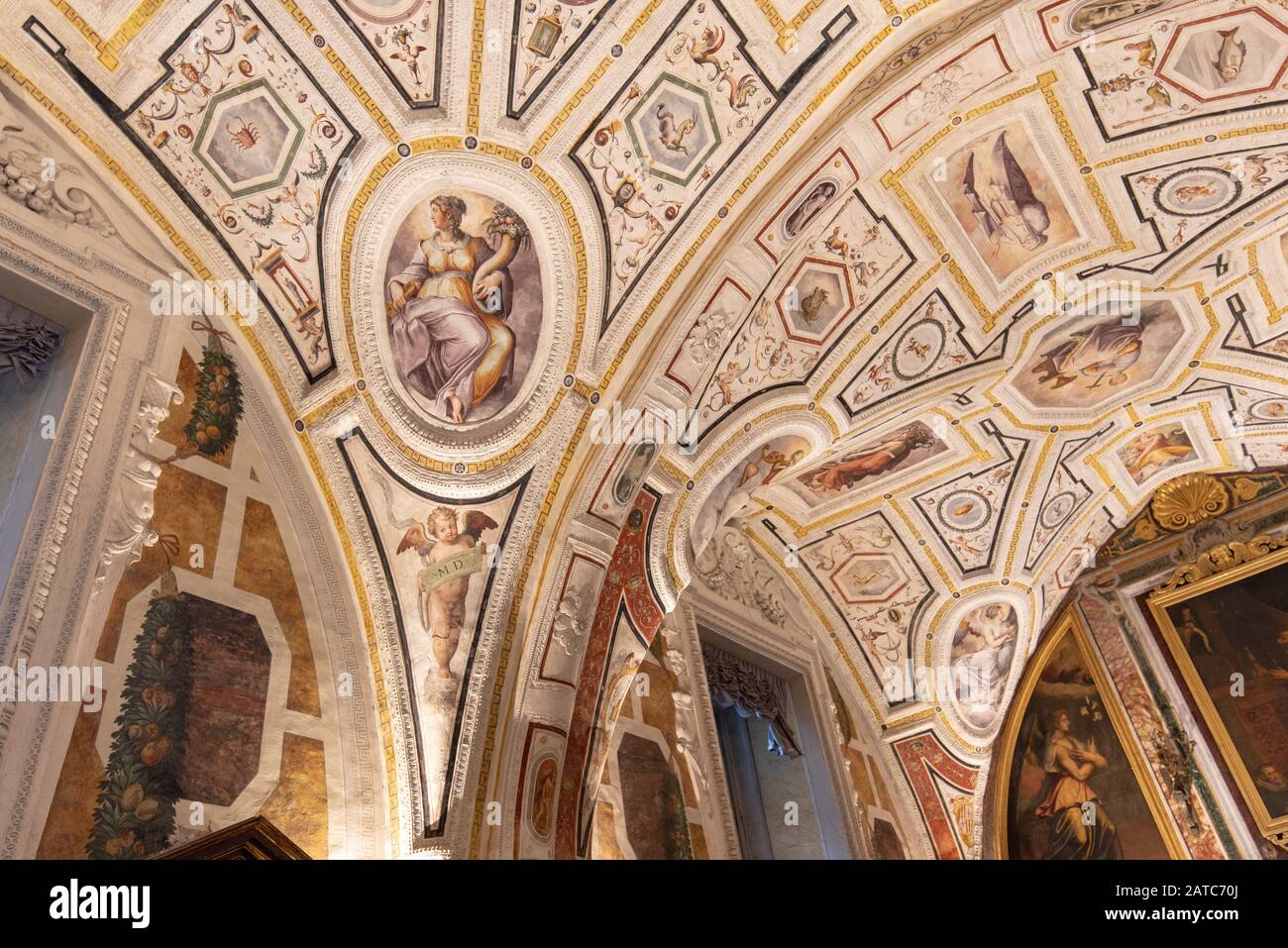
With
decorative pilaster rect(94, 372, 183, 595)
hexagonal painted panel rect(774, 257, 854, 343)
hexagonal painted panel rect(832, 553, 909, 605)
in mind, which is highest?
hexagonal painted panel rect(774, 257, 854, 343)

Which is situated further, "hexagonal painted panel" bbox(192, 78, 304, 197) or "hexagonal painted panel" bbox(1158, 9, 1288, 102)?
"hexagonal painted panel" bbox(1158, 9, 1288, 102)

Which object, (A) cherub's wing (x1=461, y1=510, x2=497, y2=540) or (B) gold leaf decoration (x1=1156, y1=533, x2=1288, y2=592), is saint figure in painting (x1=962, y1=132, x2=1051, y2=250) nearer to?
(A) cherub's wing (x1=461, y1=510, x2=497, y2=540)

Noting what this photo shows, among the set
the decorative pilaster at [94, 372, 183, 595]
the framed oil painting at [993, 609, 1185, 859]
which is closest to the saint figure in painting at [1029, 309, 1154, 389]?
the framed oil painting at [993, 609, 1185, 859]

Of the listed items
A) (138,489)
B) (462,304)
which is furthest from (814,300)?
(138,489)

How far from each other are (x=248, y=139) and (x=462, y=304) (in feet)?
6.72

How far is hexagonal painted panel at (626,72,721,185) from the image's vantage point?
30.1 feet

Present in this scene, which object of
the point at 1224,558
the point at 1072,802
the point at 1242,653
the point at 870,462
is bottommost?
the point at 1072,802

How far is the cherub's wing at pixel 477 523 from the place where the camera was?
9641mm

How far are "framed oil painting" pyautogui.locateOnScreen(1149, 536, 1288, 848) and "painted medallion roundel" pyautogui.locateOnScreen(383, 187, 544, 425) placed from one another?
11309 millimetres

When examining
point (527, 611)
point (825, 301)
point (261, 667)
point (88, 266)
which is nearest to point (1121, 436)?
point (825, 301)

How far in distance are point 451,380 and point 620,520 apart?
6.62 ft

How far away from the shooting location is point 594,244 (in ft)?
31.6

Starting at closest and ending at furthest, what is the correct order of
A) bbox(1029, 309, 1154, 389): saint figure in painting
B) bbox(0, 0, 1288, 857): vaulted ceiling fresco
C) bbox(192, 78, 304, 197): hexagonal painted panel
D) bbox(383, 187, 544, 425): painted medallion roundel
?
bbox(192, 78, 304, 197): hexagonal painted panel
bbox(0, 0, 1288, 857): vaulted ceiling fresco
bbox(383, 187, 544, 425): painted medallion roundel
bbox(1029, 309, 1154, 389): saint figure in painting

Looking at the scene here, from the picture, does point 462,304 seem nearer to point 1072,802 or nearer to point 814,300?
point 814,300
